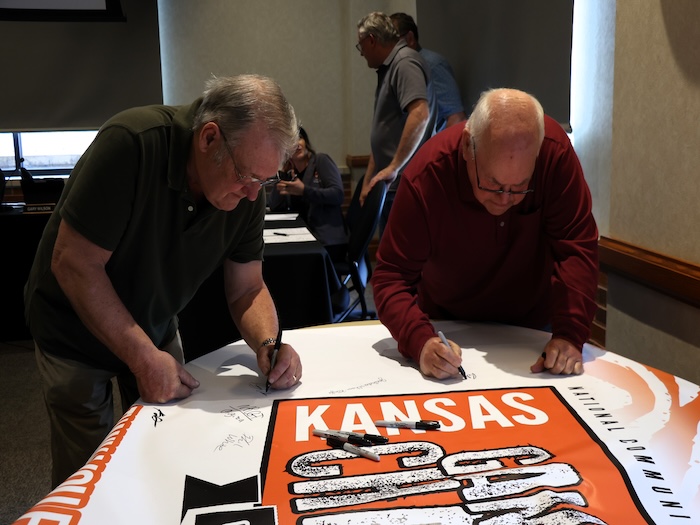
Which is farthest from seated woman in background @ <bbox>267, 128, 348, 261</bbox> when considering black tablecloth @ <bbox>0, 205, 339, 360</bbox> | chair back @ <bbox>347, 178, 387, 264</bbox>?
black tablecloth @ <bbox>0, 205, 339, 360</bbox>

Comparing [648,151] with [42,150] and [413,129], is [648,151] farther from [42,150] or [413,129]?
[42,150]

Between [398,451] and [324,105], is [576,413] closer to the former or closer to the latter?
[398,451]

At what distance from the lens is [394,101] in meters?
3.78

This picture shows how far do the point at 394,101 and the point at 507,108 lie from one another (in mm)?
2397

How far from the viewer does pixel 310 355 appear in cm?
154

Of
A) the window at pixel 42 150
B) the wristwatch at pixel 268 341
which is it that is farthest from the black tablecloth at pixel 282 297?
the window at pixel 42 150

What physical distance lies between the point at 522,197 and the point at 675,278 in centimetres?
65

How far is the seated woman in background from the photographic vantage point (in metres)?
4.02

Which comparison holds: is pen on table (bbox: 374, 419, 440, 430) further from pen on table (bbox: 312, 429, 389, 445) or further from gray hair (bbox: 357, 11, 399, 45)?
gray hair (bbox: 357, 11, 399, 45)

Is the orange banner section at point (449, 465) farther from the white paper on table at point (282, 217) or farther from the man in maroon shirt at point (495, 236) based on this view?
the white paper on table at point (282, 217)

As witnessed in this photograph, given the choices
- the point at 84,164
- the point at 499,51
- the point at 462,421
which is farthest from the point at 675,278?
the point at 499,51

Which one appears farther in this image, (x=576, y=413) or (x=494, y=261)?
(x=494, y=261)

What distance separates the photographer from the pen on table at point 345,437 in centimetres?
111
